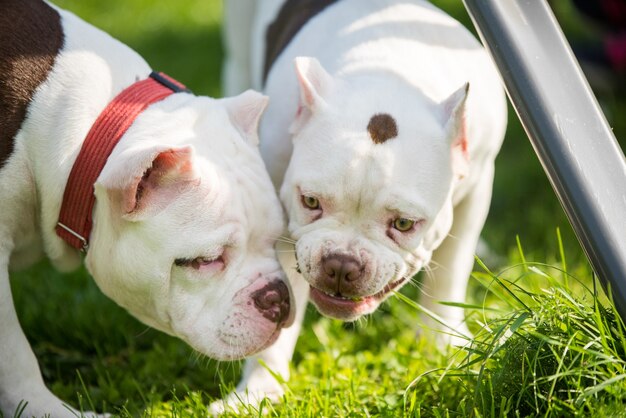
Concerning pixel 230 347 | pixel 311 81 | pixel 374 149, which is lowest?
pixel 230 347

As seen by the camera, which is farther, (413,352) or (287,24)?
(287,24)

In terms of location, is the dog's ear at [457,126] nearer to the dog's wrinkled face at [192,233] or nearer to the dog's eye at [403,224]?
the dog's eye at [403,224]

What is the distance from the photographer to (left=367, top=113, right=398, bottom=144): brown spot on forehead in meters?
3.00

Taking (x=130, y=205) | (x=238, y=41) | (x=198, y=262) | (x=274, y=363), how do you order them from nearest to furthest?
(x=130, y=205) → (x=198, y=262) → (x=274, y=363) → (x=238, y=41)

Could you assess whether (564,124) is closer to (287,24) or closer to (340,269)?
(340,269)

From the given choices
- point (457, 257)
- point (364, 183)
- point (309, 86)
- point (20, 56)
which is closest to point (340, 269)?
point (364, 183)

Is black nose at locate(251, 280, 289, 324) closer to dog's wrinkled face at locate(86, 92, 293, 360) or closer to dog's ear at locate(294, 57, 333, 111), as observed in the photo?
dog's wrinkled face at locate(86, 92, 293, 360)

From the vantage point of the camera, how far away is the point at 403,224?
3066 millimetres

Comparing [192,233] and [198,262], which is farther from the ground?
[192,233]

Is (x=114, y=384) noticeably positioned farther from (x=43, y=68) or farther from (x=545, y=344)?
(x=545, y=344)

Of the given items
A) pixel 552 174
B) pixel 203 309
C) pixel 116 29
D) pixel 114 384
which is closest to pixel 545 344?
pixel 552 174

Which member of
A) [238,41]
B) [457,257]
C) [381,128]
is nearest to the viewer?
[381,128]

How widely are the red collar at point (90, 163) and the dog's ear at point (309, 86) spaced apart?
1.77 ft

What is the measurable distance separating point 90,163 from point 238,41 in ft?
8.32
